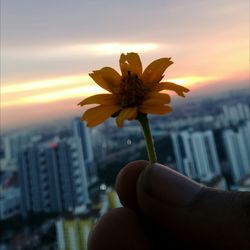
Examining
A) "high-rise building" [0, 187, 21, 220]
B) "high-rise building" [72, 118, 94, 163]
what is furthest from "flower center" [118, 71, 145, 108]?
"high-rise building" [72, 118, 94, 163]

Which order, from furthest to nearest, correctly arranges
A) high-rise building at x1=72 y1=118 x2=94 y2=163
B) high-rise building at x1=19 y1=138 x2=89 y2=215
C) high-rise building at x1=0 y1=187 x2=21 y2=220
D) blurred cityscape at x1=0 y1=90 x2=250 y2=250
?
high-rise building at x1=72 y1=118 x2=94 y2=163 < high-rise building at x1=19 y1=138 x2=89 y2=215 < high-rise building at x1=0 y1=187 x2=21 y2=220 < blurred cityscape at x1=0 y1=90 x2=250 y2=250

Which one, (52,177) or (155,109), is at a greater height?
(155,109)

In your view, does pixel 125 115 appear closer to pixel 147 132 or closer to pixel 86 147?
pixel 147 132

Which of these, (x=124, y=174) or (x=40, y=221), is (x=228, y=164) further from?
(x=124, y=174)

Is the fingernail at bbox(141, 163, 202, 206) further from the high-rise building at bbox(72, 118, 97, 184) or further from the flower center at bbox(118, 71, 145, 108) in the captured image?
the high-rise building at bbox(72, 118, 97, 184)

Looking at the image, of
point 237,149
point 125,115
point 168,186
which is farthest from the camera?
point 237,149

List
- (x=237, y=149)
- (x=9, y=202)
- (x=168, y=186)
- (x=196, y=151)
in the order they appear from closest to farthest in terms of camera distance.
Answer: (x=168, y=186)
(x=237, y=149)
(x=196, y=151)
(x=9, y=202)

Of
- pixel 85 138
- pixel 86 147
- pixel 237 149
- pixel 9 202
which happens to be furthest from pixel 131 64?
pixel 86 147
